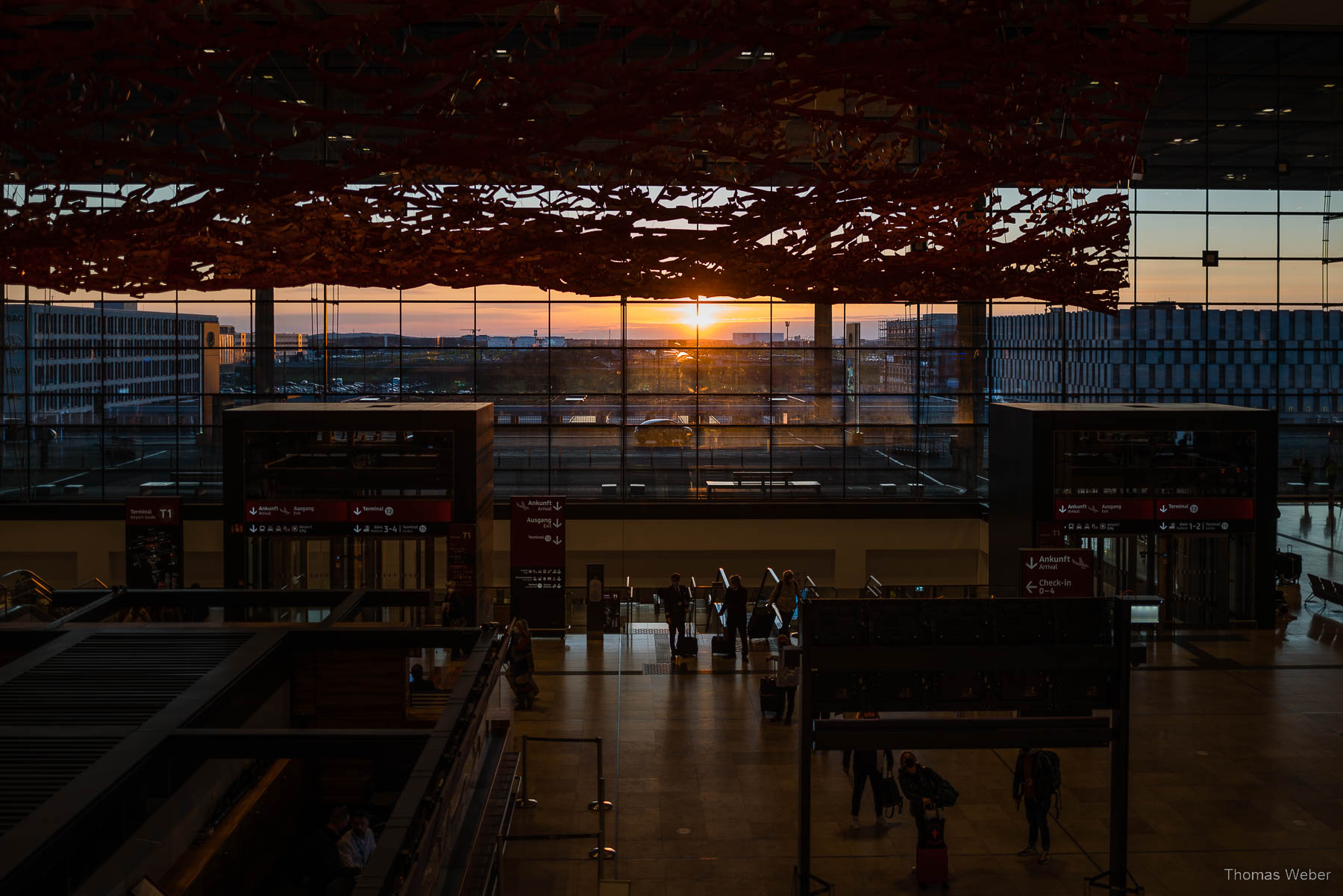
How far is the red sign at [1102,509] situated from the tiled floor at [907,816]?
114 inches

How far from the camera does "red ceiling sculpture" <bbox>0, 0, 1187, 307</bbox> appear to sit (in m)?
4.69

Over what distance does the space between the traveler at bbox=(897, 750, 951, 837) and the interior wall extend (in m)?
14.5

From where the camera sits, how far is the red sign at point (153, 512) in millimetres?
17938

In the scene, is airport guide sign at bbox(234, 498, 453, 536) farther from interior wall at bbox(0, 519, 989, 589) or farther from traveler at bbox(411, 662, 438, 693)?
interior wall at bbox(0, 519, 989, 589)

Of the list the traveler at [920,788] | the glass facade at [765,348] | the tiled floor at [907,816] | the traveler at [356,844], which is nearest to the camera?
the traveler at [356,844]

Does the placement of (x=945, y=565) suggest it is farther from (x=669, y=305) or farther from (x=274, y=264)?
(x=274, y=264)

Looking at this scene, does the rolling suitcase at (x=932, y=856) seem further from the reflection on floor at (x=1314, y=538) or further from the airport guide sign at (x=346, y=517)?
the reflection on floor at (x=1314, y=538)

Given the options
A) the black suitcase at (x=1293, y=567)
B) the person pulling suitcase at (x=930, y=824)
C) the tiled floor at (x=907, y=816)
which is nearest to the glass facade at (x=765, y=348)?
the black suitcase at (x=1293, y=567)

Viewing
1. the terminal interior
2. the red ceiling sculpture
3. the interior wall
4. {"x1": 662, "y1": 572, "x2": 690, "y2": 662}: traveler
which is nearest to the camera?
the red ceiling sculpture

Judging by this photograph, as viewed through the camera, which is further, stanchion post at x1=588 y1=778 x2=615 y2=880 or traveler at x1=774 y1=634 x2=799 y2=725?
traveler at x1=774 y1=634 x2=799 y2=725

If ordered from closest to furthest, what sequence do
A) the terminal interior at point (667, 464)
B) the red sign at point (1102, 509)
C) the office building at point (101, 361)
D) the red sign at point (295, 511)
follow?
the terminal interior at point (667, 464) < the red sign at point (295, 511) < the red sign at point (1102, 509) < the office building at point (101, 361)

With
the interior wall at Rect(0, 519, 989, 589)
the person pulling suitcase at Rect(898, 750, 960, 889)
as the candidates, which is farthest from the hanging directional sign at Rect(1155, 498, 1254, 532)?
the person pulling suitcase at Rect(898, 750, 960, 889)

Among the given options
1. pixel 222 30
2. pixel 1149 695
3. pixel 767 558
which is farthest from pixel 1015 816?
pixel 767 558

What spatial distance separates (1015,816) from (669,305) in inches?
696
